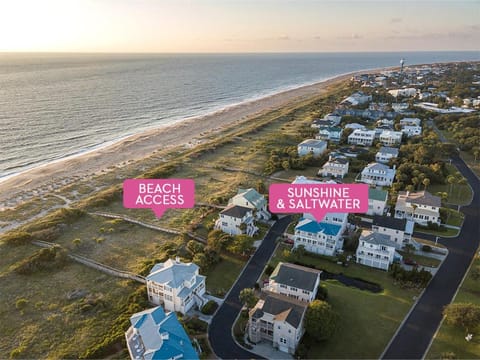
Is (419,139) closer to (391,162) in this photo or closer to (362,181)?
(391,162)

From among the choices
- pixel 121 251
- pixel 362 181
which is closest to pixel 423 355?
pixel 121 251

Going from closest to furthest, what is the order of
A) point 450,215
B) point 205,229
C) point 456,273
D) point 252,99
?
point 456,273 → point 205,229 → point 450,215 → point 252,99

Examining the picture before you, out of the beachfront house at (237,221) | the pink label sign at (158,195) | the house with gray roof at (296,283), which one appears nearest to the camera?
the house with gray roof at (296,283)

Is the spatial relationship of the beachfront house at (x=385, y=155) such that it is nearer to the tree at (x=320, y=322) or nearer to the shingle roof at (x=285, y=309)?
the tree at (x=320, y=322)

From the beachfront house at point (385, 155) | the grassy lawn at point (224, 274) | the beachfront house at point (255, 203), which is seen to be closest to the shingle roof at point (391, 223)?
the beachfront house at point (255, 203)

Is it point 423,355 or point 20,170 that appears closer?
point 423,355

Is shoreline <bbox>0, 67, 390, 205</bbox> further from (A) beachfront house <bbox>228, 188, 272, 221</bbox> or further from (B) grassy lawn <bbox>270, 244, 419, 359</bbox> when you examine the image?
(B) grassy lawn <bbox>270, 244, 419, 359</bbox>

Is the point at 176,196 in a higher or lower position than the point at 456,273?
higher
